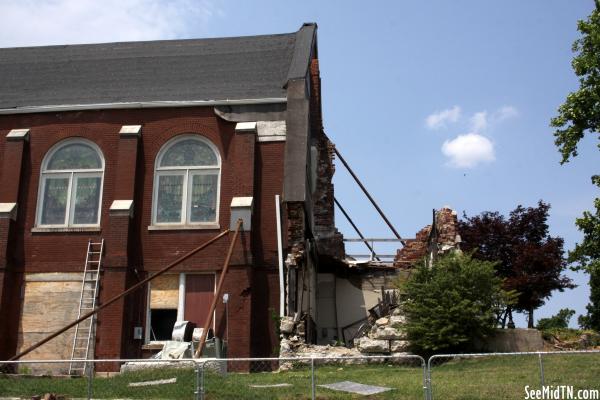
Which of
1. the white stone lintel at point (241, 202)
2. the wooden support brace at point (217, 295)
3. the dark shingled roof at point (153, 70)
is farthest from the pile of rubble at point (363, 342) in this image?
the dark shingled roof at point (153, 70)

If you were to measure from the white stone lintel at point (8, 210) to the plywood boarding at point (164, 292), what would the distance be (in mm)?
4567

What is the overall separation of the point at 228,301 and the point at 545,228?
18.2 metres

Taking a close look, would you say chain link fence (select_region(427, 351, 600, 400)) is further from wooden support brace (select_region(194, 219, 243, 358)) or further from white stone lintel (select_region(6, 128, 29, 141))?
white stone lintel (select_region(6, 128, 29, 141))

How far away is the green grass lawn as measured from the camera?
38.3 ft

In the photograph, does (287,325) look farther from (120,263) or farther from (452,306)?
(120,263)

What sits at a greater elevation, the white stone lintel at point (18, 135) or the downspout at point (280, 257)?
the white stone lintel at point (18, 135)

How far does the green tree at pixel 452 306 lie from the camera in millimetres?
16828

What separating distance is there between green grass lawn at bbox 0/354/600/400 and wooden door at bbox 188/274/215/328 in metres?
3.93

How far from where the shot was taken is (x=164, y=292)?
1978 centimetres

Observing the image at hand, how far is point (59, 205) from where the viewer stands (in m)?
20.9

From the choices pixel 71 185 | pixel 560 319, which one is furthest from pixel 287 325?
pixel 560 319

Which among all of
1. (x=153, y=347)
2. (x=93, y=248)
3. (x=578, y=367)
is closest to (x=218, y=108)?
(x=93, y=248)

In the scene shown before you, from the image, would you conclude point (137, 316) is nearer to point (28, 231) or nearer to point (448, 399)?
point (28, 231)

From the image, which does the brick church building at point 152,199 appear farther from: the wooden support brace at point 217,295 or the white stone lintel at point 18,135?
the wooden support brace at point 217,295
